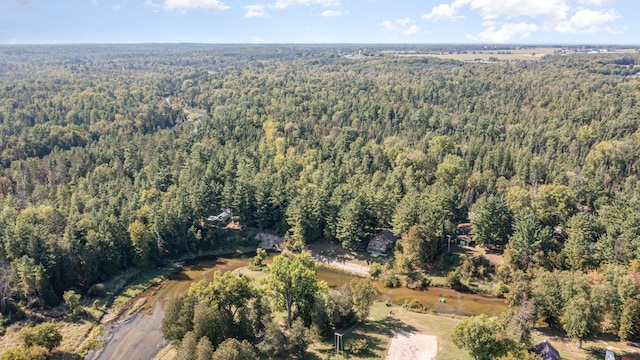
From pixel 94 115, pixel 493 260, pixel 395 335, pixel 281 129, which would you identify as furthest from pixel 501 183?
pixel 94 115

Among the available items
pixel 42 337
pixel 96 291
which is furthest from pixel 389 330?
pixel 96 291

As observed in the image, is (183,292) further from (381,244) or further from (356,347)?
(381,244)

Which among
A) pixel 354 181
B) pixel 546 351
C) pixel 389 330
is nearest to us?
pixel 546 351

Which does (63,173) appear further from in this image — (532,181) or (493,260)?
(532,181)

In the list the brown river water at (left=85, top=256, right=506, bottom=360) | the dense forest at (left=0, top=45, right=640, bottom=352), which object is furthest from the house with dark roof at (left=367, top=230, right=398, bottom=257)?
the brown river water at (left=85, top=256, right=506, bottom=360)

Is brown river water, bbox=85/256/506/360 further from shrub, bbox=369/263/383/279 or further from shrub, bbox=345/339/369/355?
shrub, bbox=345/339/369/355

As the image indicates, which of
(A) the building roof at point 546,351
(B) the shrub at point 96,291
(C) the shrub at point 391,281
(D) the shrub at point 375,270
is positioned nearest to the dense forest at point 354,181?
(C) the shrub at point 391,281

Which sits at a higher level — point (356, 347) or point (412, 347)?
point (356, 347)
